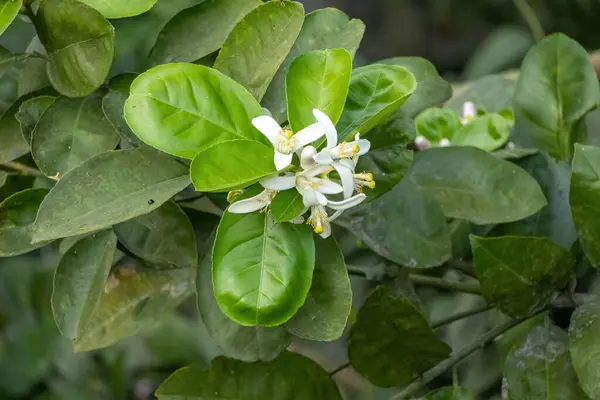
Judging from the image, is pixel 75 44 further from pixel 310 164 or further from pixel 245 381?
pixel 245 381

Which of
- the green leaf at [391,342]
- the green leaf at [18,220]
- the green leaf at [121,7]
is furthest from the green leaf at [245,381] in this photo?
the green leaf at [121,7]

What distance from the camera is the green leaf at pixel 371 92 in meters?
0.52

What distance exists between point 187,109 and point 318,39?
15 cm

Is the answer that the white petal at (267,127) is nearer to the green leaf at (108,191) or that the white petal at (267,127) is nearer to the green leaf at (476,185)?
the green leaf at (108,191)

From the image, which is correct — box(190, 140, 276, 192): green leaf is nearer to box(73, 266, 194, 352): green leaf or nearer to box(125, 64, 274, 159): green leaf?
box(125, 64, 274, 159): green leaf

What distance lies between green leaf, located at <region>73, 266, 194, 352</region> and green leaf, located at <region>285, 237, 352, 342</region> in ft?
0.53

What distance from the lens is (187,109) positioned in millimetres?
480

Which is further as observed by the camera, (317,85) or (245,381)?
(245,381)

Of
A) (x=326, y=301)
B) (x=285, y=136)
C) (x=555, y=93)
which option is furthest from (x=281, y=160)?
(x=555, y=93)

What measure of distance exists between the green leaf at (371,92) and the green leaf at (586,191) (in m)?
0.16

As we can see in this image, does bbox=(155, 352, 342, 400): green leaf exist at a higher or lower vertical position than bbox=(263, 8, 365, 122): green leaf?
lower

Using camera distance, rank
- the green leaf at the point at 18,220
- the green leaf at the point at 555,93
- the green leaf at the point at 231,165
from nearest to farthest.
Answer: the green leaf at the point at 231,165
the green leaf at the point at 18,220
the green leaf at the point at 555,93

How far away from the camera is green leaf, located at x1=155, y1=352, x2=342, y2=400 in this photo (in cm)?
65

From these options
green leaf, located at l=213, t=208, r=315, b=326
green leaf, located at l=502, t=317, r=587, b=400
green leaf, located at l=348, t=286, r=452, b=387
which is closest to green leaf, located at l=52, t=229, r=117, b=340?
green leaf, located at l=213, t=208, r=315, b=326
